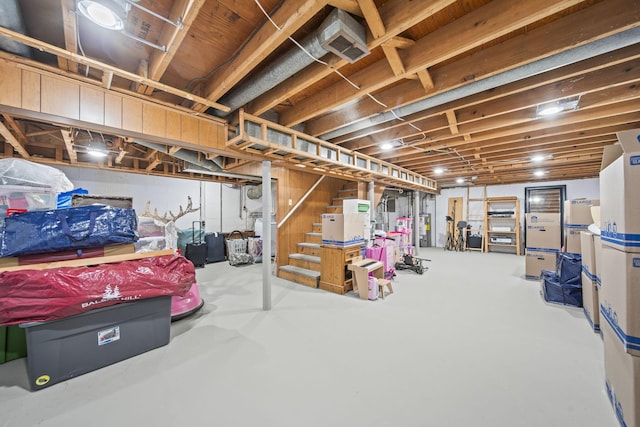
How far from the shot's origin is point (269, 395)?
66.7 inches

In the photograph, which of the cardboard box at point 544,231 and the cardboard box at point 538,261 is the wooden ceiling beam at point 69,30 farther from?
the cardboard box at point 538,261

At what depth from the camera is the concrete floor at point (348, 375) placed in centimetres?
152

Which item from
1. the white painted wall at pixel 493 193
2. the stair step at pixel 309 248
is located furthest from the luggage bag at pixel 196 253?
the white painted wall at pixel 493 193

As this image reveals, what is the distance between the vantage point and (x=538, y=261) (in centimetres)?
470

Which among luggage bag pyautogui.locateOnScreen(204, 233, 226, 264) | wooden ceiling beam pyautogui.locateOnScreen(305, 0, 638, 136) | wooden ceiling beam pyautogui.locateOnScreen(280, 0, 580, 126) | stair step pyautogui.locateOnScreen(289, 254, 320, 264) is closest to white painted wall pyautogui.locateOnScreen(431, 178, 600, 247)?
stair step pyautogui.locateOnScreen(289, 254, 320, 264)

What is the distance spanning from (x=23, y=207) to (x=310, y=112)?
3.08m

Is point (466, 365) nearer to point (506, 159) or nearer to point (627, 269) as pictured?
point (627, 269)

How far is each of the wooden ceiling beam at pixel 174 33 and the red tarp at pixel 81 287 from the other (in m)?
1.64

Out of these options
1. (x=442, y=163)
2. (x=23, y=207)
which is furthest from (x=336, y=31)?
(x=442, y=163)

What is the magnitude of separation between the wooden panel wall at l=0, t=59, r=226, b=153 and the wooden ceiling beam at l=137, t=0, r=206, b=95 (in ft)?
1.52

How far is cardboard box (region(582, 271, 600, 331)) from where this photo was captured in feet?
8.64

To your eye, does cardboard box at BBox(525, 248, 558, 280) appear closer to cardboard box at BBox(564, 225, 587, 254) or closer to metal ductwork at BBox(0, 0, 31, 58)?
cardboard box at BBox(564, 225, 587, 254)

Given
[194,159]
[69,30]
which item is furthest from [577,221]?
[194,159]

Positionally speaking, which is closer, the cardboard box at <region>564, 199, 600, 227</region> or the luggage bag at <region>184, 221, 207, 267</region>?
the cardboard box at <region>564, 199, 600, 227</region>
